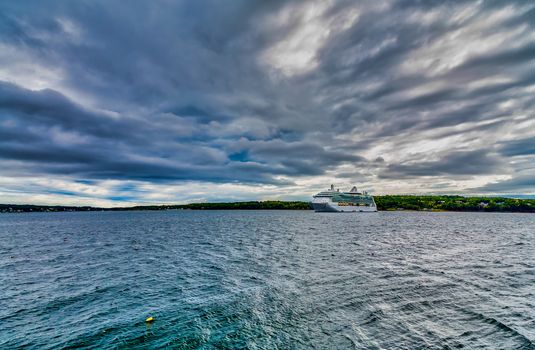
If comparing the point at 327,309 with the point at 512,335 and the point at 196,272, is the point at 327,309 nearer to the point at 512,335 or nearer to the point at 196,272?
the point at 512,335

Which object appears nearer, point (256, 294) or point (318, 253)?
point (256, 294)

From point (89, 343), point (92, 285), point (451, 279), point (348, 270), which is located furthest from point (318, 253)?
point (89, 343)

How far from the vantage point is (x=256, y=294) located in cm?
2133

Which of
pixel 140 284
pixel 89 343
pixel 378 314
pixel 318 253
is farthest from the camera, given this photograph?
pixel 318 253

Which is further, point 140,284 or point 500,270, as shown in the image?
point 500,270

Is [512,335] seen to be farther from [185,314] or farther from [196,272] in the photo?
[196,272]

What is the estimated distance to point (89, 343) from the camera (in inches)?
560

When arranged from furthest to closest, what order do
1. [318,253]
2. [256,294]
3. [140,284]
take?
[318,253] < [140,284] < [256,294]

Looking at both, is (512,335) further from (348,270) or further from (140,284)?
(140,284)

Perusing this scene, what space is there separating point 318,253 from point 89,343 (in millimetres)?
30564

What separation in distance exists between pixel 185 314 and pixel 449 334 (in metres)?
15.8

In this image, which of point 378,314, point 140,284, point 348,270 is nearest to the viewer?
point 378,314

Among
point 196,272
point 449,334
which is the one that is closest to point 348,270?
point 449,334

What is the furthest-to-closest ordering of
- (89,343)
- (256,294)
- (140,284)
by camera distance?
(140,284) → (256,294) → (89,343)
